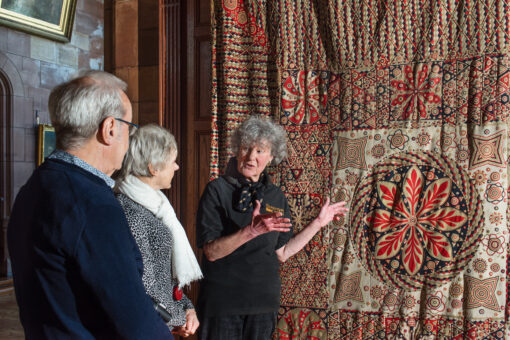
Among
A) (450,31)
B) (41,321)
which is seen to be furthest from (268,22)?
(41,321)

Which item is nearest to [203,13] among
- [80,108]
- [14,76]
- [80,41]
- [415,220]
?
[415,220]

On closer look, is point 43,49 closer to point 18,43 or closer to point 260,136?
point 18,43

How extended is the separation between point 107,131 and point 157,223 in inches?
27.7

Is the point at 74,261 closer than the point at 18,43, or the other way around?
the point at 74,261

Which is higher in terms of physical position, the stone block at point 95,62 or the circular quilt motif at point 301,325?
the stone block at point 95,62

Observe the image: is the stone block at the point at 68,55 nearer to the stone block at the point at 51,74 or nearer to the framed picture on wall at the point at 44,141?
the stone block at the point at 51,74

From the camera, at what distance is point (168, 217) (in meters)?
1.95

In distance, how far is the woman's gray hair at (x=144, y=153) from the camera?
1907 mm

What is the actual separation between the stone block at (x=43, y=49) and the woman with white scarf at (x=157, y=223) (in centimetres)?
556

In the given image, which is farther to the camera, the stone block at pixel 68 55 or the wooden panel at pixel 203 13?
the stone block at pixel 68 55

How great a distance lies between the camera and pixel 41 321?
109 cm

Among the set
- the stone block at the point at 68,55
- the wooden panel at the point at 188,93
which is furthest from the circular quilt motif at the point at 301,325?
the stone block at the point at 68,55

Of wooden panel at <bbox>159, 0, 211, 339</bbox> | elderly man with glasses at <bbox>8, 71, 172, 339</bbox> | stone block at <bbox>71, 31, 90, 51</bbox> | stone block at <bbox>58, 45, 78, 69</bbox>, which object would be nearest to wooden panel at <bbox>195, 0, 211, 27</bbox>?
wooden panel at <bbox>159, 0, 211, 339</bbox>

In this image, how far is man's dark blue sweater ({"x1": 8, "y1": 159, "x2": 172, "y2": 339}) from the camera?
1053 mm
